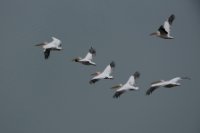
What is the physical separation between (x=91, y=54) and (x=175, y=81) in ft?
10.6

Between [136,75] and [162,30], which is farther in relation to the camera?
[136,75]

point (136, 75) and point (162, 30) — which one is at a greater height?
point (162, 30)

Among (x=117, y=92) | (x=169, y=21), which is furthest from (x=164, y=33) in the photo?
(x=117, y=92)

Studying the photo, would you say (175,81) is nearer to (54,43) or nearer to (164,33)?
(164,33)

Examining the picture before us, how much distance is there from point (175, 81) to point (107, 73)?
8.32ft

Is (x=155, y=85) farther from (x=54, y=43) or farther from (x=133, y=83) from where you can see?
(x=54, y=43)

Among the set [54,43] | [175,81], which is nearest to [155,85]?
[175,81]

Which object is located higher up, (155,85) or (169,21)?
(169,21)

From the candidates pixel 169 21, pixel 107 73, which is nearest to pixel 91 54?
pixel 107 73

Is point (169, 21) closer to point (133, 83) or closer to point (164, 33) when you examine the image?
point (164, 33)

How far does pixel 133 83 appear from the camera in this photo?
110ft

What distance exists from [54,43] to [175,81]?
426 centimetres

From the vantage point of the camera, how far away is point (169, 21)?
3241cm

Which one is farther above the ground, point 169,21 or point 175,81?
point 169,21
